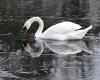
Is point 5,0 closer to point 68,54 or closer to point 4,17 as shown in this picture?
point 4,17

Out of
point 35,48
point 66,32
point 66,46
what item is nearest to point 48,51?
point 35,48

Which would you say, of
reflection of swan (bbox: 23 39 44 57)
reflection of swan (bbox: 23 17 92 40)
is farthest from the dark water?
reflection of swan (bbox: 23 17 92 40)

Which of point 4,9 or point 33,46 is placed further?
point 4,9

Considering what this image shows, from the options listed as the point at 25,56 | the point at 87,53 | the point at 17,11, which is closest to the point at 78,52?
the point at 87,53

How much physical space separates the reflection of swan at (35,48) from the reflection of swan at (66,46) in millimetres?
234

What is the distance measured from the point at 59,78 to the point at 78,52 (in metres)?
2.95

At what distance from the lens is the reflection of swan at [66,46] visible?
12820 millimetres

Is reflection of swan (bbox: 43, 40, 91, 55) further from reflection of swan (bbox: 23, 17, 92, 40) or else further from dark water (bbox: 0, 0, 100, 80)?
reflection of swan (bbox: 23, 17, 92, 40)

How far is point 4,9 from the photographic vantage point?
2261 cm

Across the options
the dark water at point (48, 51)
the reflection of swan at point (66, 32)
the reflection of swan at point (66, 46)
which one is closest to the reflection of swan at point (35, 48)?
the dark water at point (48, 51)

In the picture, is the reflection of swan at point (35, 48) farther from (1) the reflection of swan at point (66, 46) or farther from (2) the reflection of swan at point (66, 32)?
(2) the reflection of swan at point (66, 32)

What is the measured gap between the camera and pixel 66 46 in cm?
1352

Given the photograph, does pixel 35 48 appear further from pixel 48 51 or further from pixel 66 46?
pixel 66 46

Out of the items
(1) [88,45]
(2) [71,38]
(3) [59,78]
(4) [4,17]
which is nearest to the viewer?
(3) [59,78]
